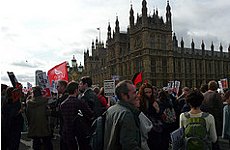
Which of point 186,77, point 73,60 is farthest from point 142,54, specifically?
point 73,60

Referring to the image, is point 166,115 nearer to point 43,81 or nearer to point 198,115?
point 198,115

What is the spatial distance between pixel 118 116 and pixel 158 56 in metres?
50.6

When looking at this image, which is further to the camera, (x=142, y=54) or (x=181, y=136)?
(x=142, y=54)

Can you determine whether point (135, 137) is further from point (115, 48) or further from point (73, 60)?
point (73, 60)

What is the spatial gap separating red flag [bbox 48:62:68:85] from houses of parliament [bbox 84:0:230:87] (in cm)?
4166

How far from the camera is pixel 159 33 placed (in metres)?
53.5

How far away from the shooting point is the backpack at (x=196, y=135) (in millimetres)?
3708

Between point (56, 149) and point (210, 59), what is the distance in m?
59.9

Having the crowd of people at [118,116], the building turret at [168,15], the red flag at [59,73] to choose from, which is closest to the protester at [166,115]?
the crowd of people at [118,116]

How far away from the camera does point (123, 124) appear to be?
295 cm

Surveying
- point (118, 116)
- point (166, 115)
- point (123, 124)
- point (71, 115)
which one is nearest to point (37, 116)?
point (71, 115)

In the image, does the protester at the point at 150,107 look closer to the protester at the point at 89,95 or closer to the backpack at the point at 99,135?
the protester at the point at 89,95

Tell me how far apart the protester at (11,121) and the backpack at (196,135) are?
3930 millimetres

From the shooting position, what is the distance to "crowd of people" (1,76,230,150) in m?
3.08
